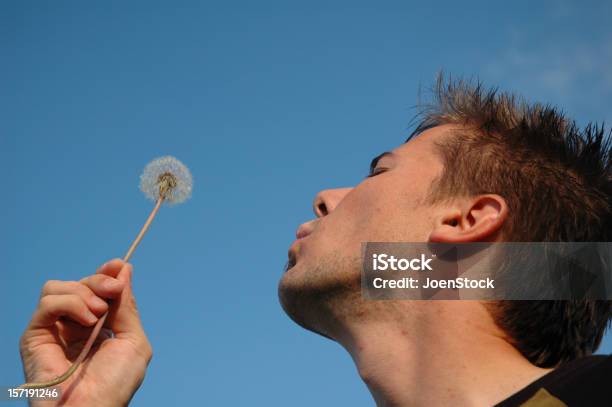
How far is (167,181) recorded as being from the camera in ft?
15.0

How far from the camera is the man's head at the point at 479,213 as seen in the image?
158 inches

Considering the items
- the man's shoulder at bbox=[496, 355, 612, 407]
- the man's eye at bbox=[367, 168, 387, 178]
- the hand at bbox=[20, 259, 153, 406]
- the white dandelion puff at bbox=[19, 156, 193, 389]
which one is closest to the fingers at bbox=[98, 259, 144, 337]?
the hand at bbox=[20, 259, 153, 406]

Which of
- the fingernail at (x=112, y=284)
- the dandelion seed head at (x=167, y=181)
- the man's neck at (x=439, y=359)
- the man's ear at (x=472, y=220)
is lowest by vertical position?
the man's neck at (x=439, y=359)

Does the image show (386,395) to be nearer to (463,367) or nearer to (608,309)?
(463,367)

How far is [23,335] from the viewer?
14.0 feet

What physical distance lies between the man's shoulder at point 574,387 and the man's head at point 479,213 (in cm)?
69

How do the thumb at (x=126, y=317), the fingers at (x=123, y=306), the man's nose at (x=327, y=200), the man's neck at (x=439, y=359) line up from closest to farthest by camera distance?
the man's neck at (x=439, y=359) → the fingers at (x=123, y=306) → the thumb at (x=126, y=317) → the man's nose at (x=327, y=200)

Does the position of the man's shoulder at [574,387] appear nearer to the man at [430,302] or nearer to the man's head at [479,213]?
the man at [430,302]

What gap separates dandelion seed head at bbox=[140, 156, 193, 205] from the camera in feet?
15.0

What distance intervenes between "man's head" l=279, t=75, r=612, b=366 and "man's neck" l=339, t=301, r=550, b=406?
0.34 feet

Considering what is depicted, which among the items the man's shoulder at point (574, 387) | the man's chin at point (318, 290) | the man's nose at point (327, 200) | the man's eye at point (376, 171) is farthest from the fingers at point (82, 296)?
the man's shoulder at point (574, 387)

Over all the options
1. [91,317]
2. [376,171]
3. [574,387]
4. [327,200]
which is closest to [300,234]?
[327,200]

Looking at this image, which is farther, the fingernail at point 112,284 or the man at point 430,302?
the fingernail at point 112,284

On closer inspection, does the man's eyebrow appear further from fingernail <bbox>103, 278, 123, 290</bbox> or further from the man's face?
fingernail <bbox>103, 278, 123, 290</bbox>
